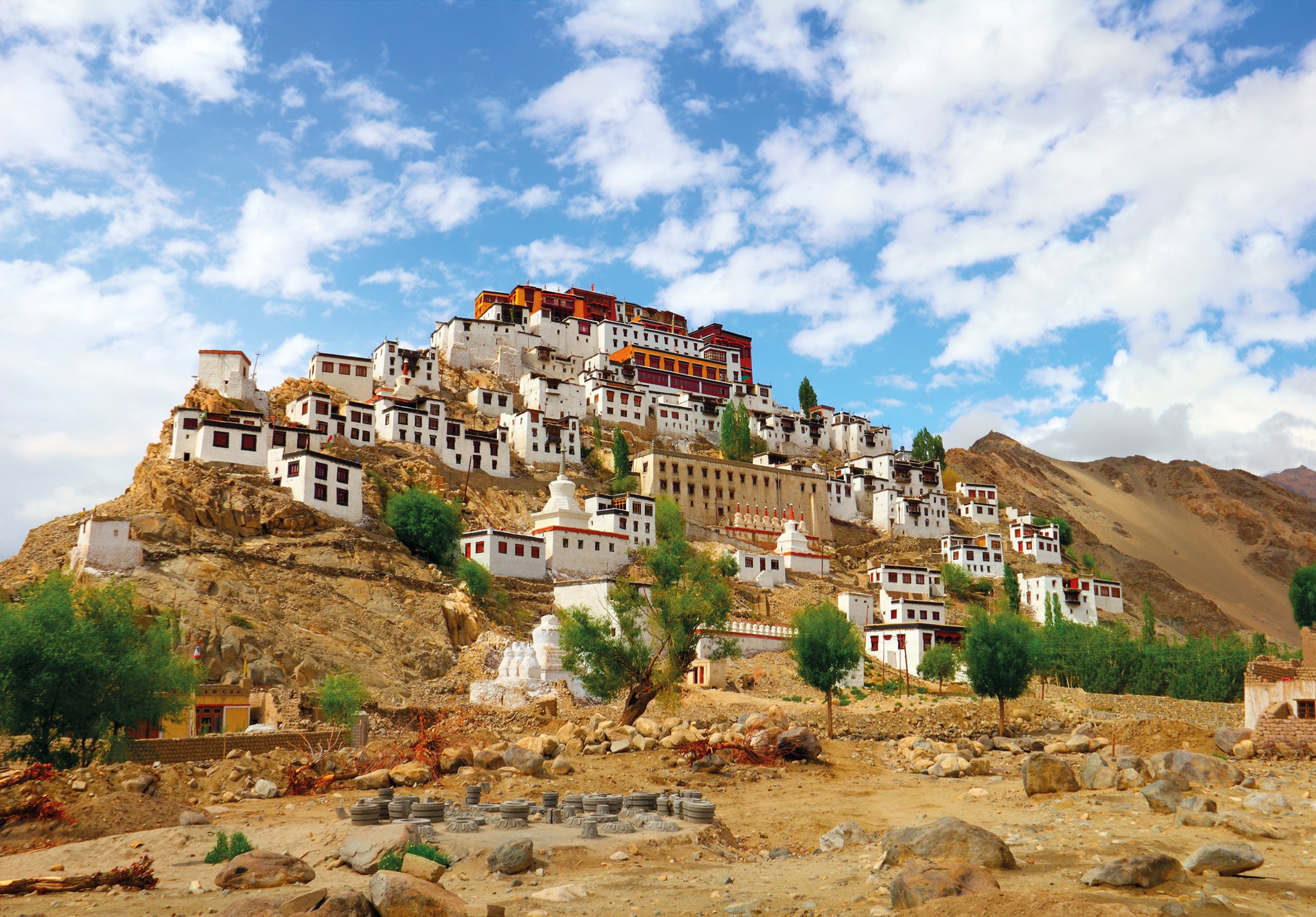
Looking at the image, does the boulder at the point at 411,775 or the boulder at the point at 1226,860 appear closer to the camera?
the boulder at the point at 1226,860

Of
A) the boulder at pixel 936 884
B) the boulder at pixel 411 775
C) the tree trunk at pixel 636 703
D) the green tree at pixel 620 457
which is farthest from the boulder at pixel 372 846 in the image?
the green tree at pixel 620 457

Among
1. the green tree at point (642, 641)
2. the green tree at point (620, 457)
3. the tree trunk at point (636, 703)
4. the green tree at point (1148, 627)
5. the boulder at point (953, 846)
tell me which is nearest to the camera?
the boulder at point (953, 846)

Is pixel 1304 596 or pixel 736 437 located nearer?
pixel 1304 596

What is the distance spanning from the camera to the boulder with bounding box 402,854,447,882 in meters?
14.3

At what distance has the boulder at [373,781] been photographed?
24.5 m

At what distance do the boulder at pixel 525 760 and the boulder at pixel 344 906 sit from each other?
13.9m

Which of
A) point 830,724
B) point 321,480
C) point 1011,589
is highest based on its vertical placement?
point 321,480

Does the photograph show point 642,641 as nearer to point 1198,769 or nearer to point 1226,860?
point 1198,769

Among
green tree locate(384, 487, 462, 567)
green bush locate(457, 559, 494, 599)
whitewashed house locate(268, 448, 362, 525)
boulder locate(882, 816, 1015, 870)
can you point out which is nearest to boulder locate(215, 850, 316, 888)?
boulder locate(882, 816, 1015, 870)

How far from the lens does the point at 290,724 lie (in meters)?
34.2

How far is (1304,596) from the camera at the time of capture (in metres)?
82.1

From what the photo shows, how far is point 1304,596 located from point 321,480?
254ft

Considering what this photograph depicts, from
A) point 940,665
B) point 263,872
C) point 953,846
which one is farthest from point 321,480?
point 953,846

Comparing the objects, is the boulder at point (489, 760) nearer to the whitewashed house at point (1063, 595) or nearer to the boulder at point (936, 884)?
the boulder at point (936, 884)
